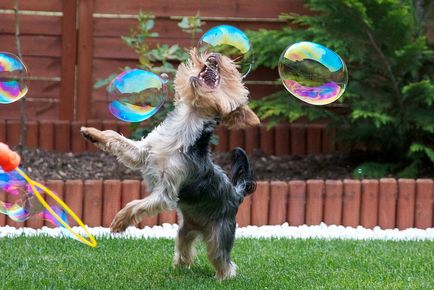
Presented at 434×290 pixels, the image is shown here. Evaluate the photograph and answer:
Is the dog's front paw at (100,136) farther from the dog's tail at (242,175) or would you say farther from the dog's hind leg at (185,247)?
the dog's tail at (242,175)

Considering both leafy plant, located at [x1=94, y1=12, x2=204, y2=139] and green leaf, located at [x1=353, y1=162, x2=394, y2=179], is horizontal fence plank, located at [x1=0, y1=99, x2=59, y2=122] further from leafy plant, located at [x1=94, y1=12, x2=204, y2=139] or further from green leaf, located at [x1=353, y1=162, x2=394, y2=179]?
green leaf, located at [x1=353, y1=162, x2=394, y2=179]

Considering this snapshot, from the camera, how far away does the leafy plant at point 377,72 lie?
346 inches

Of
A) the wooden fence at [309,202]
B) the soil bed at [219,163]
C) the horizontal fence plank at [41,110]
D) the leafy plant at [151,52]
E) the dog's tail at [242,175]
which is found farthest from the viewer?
the horizontal fence plank at [41,110]

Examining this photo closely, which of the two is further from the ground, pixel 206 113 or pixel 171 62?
pixel 206 113

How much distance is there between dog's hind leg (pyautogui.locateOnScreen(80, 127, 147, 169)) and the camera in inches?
213

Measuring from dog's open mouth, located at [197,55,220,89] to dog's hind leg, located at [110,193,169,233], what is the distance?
0.74 meters

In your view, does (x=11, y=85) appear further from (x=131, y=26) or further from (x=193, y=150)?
(x=131, y=26)

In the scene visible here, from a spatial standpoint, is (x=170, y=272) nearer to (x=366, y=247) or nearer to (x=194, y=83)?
(x=194, y=83)

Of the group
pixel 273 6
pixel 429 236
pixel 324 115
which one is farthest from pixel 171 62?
pixel 429 236

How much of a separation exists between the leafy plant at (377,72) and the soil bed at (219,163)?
1.15ft

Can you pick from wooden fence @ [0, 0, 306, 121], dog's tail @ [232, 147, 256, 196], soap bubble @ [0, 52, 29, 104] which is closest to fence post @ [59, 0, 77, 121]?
wooden fence @ [0, 0, 306, 121]

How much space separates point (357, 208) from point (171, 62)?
3.07 metres

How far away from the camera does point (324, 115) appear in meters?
9.39

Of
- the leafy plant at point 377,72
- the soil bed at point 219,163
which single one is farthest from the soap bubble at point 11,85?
the leafy plant at point 377,72
